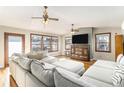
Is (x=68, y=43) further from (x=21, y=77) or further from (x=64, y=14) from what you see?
(x=21, y=77)

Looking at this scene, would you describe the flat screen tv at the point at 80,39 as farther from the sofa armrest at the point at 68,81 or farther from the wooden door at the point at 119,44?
the sofa armrest at the point at 68,81

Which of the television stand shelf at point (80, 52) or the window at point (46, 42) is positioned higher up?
the window at point (46, 42)

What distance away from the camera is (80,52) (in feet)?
20.3

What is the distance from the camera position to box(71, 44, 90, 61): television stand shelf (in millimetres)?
5902

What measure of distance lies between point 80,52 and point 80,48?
0.24m

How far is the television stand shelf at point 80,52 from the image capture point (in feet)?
19.4

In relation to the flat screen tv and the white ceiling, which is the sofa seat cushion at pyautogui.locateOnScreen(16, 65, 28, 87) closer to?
the white ceiling

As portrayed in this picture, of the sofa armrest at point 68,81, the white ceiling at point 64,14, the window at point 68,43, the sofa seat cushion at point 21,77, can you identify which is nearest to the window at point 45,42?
the white ceiling at point 64,14

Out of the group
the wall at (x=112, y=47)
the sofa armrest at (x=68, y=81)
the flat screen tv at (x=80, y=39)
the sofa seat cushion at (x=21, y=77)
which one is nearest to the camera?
the sofa armrest at (x=68, y=81)

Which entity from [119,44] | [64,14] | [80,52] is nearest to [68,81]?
[64,14]

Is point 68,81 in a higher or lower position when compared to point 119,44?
lower
